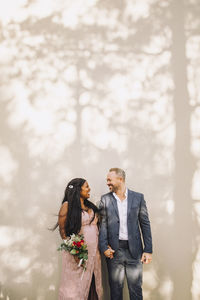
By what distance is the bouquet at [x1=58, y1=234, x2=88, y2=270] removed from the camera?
3215 millimetres

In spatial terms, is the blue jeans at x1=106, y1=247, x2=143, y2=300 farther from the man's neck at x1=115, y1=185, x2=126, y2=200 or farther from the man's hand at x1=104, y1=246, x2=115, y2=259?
the man's neck at x1=115, y1=185, x2=126, y2=200

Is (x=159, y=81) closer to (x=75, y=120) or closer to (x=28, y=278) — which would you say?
(x=75, y=120)

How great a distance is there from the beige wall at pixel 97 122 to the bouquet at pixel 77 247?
34.1 inches

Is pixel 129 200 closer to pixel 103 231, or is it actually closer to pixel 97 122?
pixel 103 231

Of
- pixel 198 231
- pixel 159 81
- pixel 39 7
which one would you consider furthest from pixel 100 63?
pixel 198 231

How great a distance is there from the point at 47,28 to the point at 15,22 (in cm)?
47

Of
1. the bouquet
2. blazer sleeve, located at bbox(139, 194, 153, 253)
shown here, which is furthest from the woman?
blazer sleeve, located at bbox(139, 194, 153, 253)

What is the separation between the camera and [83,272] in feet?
11.1

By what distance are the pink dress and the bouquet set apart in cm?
16

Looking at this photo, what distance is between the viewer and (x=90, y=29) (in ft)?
14.4

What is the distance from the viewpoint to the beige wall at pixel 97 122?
4.08 m

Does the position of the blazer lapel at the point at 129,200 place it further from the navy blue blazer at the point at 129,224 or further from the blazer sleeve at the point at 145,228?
the blazer sleeve at the point at 145,228

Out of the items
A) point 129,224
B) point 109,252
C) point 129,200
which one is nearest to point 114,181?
point 129,200

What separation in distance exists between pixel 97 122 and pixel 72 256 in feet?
5.94
